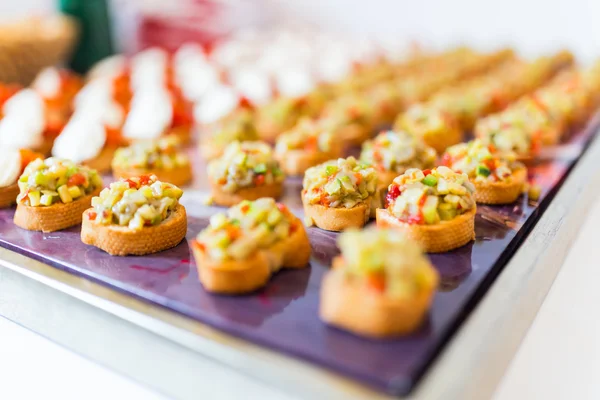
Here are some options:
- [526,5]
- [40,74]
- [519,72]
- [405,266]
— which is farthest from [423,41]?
[405,266]

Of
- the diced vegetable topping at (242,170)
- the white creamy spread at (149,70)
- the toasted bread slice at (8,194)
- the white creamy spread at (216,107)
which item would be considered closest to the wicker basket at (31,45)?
the white creamy spread at (149,70)

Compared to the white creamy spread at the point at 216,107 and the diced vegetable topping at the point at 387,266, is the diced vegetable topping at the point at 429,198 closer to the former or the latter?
the diced vegetable topping at the point at 387,266

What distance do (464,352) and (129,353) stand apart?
4.37 ft

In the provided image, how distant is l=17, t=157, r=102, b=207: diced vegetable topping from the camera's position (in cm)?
308

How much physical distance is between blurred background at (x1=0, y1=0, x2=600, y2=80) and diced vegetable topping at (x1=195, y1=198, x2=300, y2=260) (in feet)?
21.8

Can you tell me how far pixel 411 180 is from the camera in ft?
9.13

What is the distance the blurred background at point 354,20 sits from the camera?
8984mm

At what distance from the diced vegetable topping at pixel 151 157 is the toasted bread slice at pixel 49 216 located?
73 cm

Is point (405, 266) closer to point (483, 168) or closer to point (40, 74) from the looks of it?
point (483, 168)

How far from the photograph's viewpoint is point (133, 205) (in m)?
2.77

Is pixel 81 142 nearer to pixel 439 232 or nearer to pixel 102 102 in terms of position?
pixel 102 102

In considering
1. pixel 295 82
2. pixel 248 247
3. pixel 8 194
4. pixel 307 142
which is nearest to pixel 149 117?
pixel 307 142

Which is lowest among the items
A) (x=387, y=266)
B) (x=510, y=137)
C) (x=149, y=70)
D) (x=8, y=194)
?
(x=149, y=70)

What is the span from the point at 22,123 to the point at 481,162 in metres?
3.45
